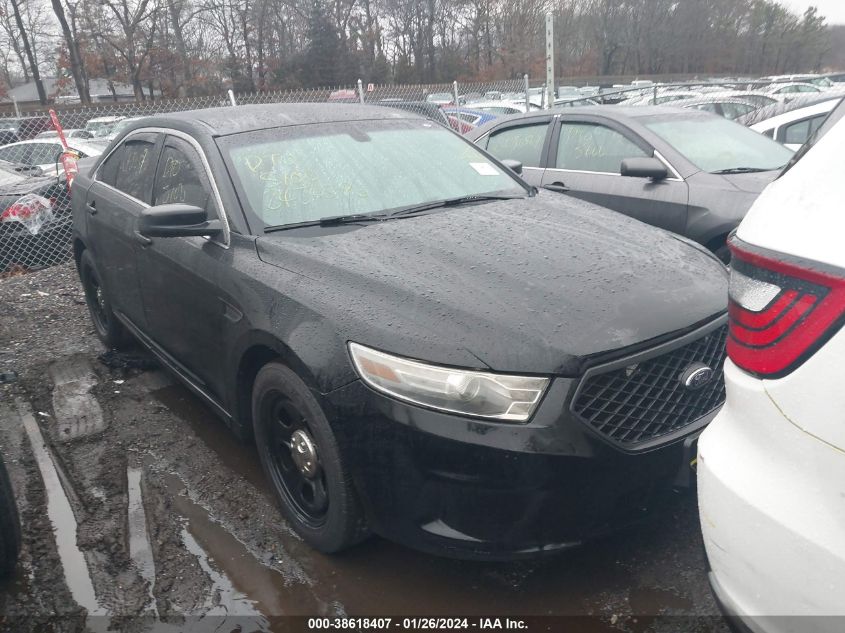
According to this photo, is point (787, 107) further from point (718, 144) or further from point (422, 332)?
point (422, 332)

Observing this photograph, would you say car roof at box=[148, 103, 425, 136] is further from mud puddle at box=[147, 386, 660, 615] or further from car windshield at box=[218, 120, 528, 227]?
mud puddle at box=[147, 386, 660, 615]

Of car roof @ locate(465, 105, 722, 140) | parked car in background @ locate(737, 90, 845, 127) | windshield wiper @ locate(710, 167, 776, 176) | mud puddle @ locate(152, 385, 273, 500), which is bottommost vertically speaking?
mud puddle @ locate(152, 385, 273, 500)

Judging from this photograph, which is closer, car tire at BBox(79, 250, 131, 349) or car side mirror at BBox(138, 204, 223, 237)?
car side mirror at BBox(138, 204, 223, 237)

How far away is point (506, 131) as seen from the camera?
6684mm

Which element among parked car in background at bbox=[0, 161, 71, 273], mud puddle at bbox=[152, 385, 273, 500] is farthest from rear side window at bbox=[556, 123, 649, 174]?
parked car in background at bbox=[0, 161, 71, 273]

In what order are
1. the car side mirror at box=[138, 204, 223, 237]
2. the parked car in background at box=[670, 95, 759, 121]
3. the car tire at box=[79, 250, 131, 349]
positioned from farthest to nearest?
1. the parked car in background at box=[670, 95, 759, 121]
2. the car tire at box=[79, 250, 131, 349]
3. the car side mirror at box=[138, 204, 223, 237]

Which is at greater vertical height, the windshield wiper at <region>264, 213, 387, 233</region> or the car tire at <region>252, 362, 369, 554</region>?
the windshield wiper at <region>264, 213, 387, 233</region>

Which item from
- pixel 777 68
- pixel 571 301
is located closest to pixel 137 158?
pixel 571 301

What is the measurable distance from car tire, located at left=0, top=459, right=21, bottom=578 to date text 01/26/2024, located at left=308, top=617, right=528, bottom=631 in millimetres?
1230

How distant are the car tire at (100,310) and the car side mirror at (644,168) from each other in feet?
12.9

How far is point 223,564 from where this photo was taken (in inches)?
108

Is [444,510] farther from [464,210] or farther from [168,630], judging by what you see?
[464,210]

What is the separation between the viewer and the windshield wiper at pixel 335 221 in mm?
3009

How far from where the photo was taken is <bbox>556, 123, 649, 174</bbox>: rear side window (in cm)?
568
